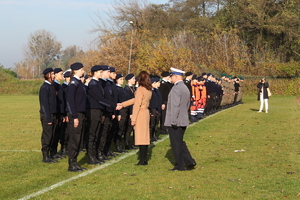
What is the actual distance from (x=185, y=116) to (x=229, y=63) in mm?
50842

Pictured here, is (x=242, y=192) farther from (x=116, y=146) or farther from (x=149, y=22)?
(x=149, y=22)

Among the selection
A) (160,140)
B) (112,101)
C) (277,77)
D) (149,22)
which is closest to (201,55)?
(277,77)

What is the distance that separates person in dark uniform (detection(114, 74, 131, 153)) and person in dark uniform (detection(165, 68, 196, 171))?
8.14 feet

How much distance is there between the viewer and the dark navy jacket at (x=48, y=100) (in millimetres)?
10750

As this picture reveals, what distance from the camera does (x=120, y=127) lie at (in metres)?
13.0

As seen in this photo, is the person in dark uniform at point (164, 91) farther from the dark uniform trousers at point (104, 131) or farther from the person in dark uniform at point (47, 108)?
the person in dark uniform at point (47, 108)

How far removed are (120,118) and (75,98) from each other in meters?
2.75

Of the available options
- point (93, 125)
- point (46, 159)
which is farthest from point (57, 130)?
point (93, 125)

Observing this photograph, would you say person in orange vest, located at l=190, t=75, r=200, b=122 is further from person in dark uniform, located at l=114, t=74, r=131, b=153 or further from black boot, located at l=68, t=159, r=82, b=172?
black boot, located at l=68, t=159, r=82, b=172

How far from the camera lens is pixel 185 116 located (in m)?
9.98

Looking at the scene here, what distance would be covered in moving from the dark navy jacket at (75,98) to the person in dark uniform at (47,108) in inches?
40.6

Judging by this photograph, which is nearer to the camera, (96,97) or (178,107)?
(178,107)

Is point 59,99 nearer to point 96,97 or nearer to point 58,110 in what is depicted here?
point 58,110

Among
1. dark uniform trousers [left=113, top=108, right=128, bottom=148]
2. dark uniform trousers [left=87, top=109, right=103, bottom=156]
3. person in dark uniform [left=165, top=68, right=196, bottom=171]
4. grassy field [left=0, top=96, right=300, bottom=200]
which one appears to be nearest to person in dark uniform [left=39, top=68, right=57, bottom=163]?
grassy field [left=0, top=96, right=300, bottom=200]
